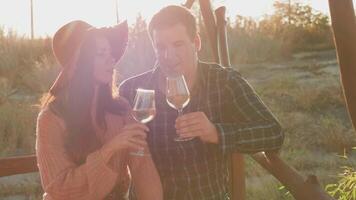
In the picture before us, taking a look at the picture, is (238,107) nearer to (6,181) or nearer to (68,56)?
(68,56)

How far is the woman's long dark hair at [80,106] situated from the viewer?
2.43 meters

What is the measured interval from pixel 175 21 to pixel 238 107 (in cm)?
50

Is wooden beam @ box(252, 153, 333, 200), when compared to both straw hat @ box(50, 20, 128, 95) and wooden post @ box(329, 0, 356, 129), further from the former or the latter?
straw hat @ box(50, 20, 128, 95)

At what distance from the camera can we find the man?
108 inches

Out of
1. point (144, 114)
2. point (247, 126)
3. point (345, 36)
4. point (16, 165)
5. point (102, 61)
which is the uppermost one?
point (345, 36)

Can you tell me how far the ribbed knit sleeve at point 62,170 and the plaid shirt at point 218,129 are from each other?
0.44 m

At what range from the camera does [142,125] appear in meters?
2.23

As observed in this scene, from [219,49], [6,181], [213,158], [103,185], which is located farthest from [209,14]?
[6,181]

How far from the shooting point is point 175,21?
109 inches

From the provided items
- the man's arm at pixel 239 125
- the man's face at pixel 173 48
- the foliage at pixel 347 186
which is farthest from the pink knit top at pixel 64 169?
the foliage at pixel 347 186

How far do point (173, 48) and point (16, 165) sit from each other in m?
0.98

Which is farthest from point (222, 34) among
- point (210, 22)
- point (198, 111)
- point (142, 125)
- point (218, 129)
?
point (142, 125)

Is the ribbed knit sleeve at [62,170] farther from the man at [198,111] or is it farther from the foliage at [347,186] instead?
the foliage at [347,186]

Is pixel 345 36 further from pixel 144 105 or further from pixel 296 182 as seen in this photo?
pixel 144 105
